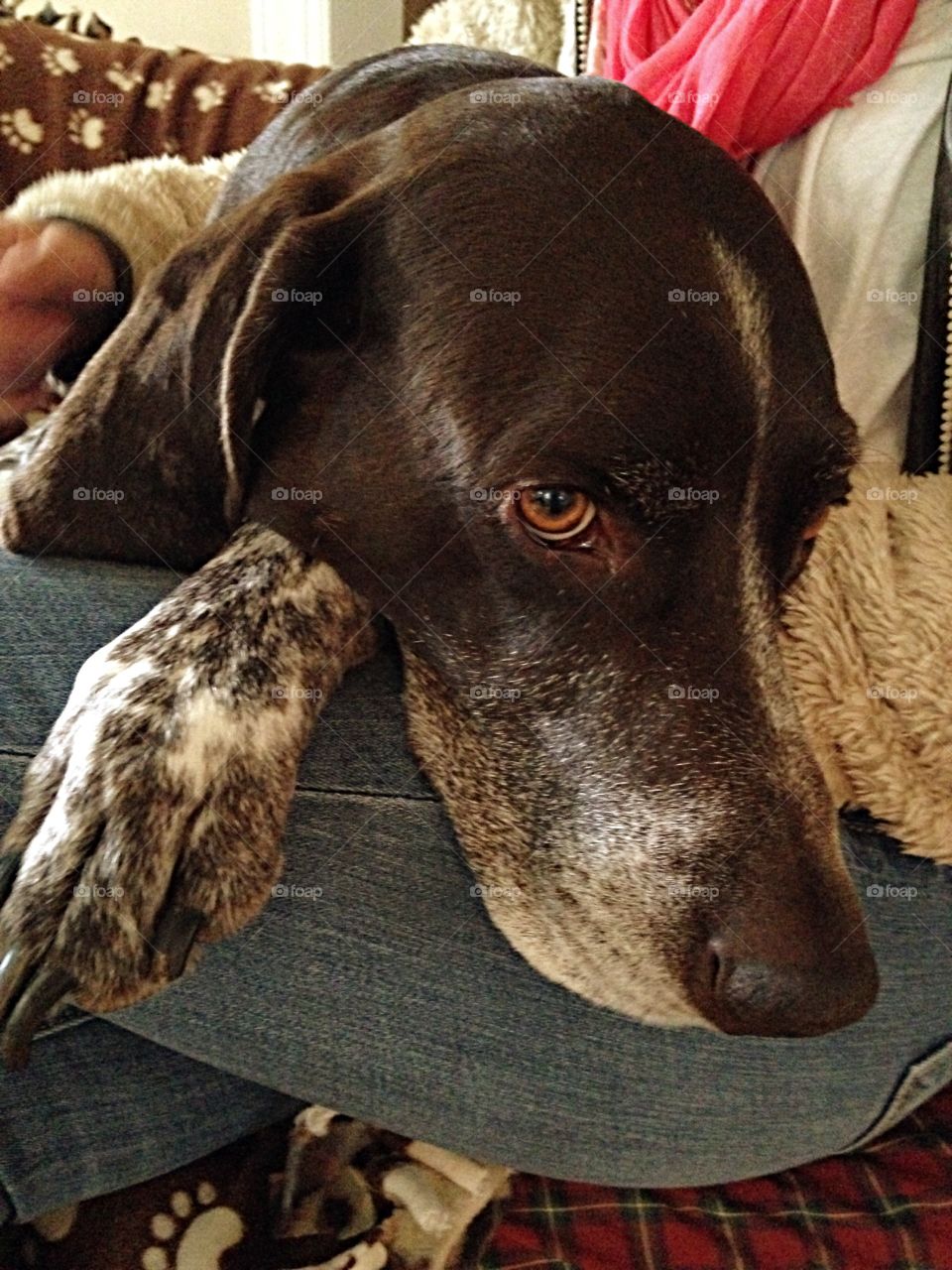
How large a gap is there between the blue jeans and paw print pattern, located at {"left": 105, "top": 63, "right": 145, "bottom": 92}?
1.84 m

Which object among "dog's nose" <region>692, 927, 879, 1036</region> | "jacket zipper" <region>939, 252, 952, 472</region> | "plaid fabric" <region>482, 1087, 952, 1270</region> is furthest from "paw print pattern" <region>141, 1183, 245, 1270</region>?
"jacket zipper" <region>939, 252, 952, 472</region>

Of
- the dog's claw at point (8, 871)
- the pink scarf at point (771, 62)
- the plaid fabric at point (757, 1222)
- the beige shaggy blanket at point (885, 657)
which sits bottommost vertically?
the plaid fabric at point (757, 1222)

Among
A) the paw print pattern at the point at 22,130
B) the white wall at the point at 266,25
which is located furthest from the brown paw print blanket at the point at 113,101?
the white wall at the point at 266,25

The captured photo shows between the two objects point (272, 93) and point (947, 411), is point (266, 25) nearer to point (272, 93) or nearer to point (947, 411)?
point (272, 93)

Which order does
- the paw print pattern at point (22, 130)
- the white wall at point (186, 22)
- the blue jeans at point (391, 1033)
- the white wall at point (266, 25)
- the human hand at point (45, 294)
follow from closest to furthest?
the blue jeans at point (391, 1033) → the human hand at point (45, 294) → the paw print pattern at point (22, 130) → the white wall at point (266, 25) → the white wall at point (186, 22)

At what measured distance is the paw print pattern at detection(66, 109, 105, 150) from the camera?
7.93 feet

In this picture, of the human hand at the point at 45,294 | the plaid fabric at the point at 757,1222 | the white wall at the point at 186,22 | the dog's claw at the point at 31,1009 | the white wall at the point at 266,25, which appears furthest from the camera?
the white wall at the point at 186,22

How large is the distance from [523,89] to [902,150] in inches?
20.8

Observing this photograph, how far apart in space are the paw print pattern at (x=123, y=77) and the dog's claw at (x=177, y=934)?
7.52 ft

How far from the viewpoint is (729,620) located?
3.44 ft

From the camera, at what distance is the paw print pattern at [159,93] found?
2.48 meters

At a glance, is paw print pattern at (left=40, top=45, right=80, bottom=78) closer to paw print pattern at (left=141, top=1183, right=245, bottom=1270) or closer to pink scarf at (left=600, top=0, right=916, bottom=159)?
pink scarf at (left=600, top=0, right=916, bottom=159)

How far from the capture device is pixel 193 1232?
3.96ft

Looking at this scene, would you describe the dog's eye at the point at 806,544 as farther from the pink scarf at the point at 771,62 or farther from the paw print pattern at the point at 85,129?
the paw print pattern at the point at 85,129
